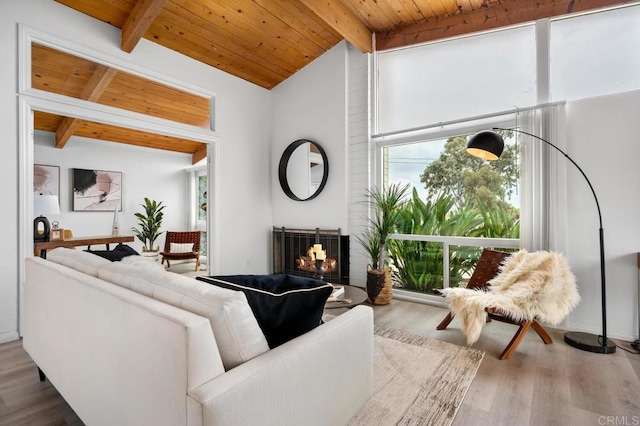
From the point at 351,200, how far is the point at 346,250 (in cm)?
66

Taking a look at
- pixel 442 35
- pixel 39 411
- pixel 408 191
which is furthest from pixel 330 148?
pixel 39 411

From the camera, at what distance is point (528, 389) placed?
196 centimetres

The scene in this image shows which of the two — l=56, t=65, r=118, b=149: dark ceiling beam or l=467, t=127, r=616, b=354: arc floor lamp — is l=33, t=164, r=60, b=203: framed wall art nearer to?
l=56, t=65, r=118, b=149: dark ceiling beam

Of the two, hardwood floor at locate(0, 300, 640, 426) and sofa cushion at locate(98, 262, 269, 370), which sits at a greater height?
sofa cushion at locate(98, 262, 269, 370)

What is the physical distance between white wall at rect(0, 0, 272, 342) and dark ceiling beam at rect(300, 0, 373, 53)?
65.1 inches

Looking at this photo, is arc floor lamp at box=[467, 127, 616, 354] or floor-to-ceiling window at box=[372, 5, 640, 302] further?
floor-to-ceiling window at box=[372, 5, 640, 302]

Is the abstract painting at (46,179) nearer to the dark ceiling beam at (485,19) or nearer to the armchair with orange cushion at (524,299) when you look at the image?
the dark ceiling beam at (485,19)

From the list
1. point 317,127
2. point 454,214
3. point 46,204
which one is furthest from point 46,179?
point 454,214

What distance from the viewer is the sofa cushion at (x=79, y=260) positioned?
5.54 feet

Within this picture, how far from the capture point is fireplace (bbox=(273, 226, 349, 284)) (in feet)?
14.3

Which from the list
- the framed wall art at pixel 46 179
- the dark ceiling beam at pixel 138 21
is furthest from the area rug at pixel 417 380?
Result: the framed wall art at pixel 46 179

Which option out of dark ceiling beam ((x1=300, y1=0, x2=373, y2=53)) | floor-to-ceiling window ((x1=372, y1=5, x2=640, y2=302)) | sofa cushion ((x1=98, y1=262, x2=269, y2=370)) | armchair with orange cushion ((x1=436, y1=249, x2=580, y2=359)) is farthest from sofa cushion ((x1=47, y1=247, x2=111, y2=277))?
floor-to-ceiling window ((x1=372, y1=5, x2=640, y2=302))

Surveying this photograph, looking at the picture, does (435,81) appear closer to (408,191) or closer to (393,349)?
(408,191)

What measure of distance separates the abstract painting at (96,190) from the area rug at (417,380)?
5.41 metres
